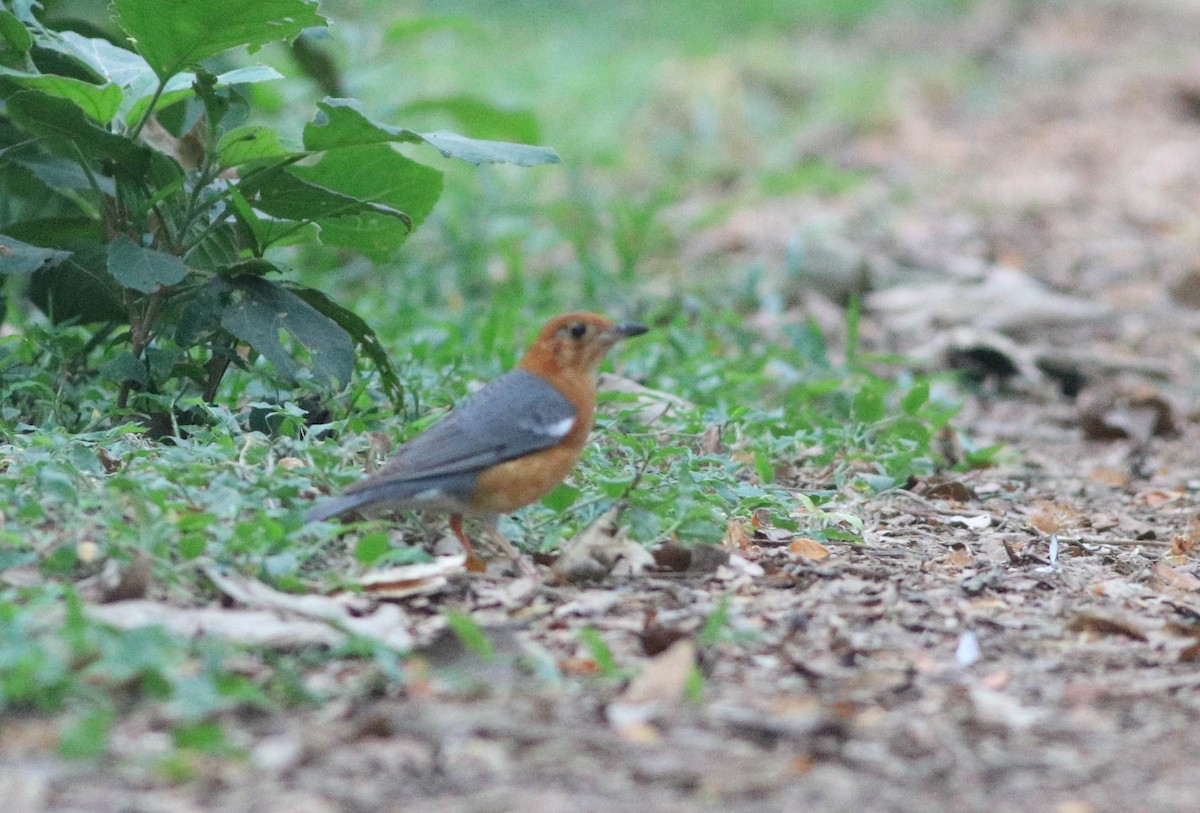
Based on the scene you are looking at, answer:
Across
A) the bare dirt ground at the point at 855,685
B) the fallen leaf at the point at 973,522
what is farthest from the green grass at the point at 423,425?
the fallen leaf at the point at 973,522

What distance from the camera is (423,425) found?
436 cm

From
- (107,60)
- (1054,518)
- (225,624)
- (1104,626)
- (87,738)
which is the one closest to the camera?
(87,738)

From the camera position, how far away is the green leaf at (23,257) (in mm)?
4070

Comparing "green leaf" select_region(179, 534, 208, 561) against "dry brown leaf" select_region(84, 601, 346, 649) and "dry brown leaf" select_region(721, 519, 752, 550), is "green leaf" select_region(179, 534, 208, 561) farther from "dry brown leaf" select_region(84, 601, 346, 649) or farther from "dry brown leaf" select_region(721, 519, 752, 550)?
"dry brown leaf" select_region(721, 519, 752, 550)

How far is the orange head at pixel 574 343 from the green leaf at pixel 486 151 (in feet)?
1.46

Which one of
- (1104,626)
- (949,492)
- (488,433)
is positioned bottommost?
(949,492)

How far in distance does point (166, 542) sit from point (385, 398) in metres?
1.59

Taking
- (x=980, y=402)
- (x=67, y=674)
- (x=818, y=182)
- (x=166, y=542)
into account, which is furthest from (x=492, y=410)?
(x=818, y=182)

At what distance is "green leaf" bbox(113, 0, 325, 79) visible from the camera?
3805mm

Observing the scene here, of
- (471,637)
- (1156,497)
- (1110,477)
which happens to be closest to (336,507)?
(471,637)

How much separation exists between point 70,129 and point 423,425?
4.20 ft

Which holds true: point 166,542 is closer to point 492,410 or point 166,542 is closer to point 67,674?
point 67,674

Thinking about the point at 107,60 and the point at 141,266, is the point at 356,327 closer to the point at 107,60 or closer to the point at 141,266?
the point at 141,266

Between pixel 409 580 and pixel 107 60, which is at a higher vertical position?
pixel 107 60
